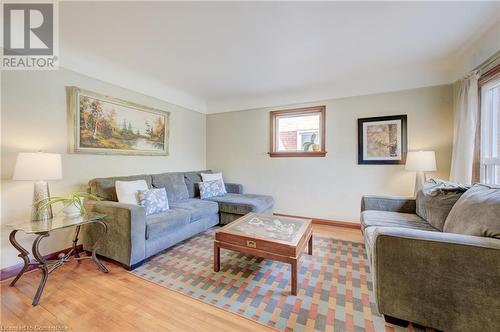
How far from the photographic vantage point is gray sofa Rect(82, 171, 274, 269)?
205 cm

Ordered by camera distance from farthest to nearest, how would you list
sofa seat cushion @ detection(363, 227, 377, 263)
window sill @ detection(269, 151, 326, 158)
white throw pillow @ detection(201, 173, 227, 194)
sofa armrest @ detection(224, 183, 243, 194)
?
sofa armrest @ detection(224, 183, 243, 194) → white throw pillow @ detection(201, 173, 227, 194) → window sill @ detection(269, 151, 326, 158) → sofa seat cushion @ detection(363, 227, 377, 263)

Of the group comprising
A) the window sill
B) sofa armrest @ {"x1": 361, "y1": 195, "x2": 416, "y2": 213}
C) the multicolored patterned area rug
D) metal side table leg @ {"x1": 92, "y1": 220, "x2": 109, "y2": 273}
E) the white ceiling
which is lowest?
the multicolored patterned area rug

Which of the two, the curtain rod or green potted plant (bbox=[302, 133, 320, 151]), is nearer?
the curtain rod

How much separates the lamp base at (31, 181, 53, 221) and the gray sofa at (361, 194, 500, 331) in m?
2.86

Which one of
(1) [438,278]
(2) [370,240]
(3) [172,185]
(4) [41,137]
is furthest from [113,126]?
(1) [438,278]

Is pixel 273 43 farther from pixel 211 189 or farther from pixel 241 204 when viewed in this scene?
pixel 211 189

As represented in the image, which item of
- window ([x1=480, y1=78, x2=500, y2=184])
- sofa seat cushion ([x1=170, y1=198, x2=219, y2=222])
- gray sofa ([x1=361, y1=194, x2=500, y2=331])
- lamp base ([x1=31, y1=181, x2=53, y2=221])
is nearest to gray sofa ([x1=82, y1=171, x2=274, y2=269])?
sofa seat cushion ([x1=170, y1=198, x2=219, y2=222])

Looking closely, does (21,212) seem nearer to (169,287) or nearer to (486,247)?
(169,287)

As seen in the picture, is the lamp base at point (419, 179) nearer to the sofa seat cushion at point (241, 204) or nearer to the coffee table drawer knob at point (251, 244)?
the sofa seat cushion at point (241, 204)

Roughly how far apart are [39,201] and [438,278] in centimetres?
318

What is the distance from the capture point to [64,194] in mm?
2342

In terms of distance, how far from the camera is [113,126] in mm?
2850

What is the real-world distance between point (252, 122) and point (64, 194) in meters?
3.08

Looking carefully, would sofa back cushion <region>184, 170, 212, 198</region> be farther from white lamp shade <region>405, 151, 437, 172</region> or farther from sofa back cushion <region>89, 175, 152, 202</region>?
white lamp shade <region>405, 151, 437, 172</region>
